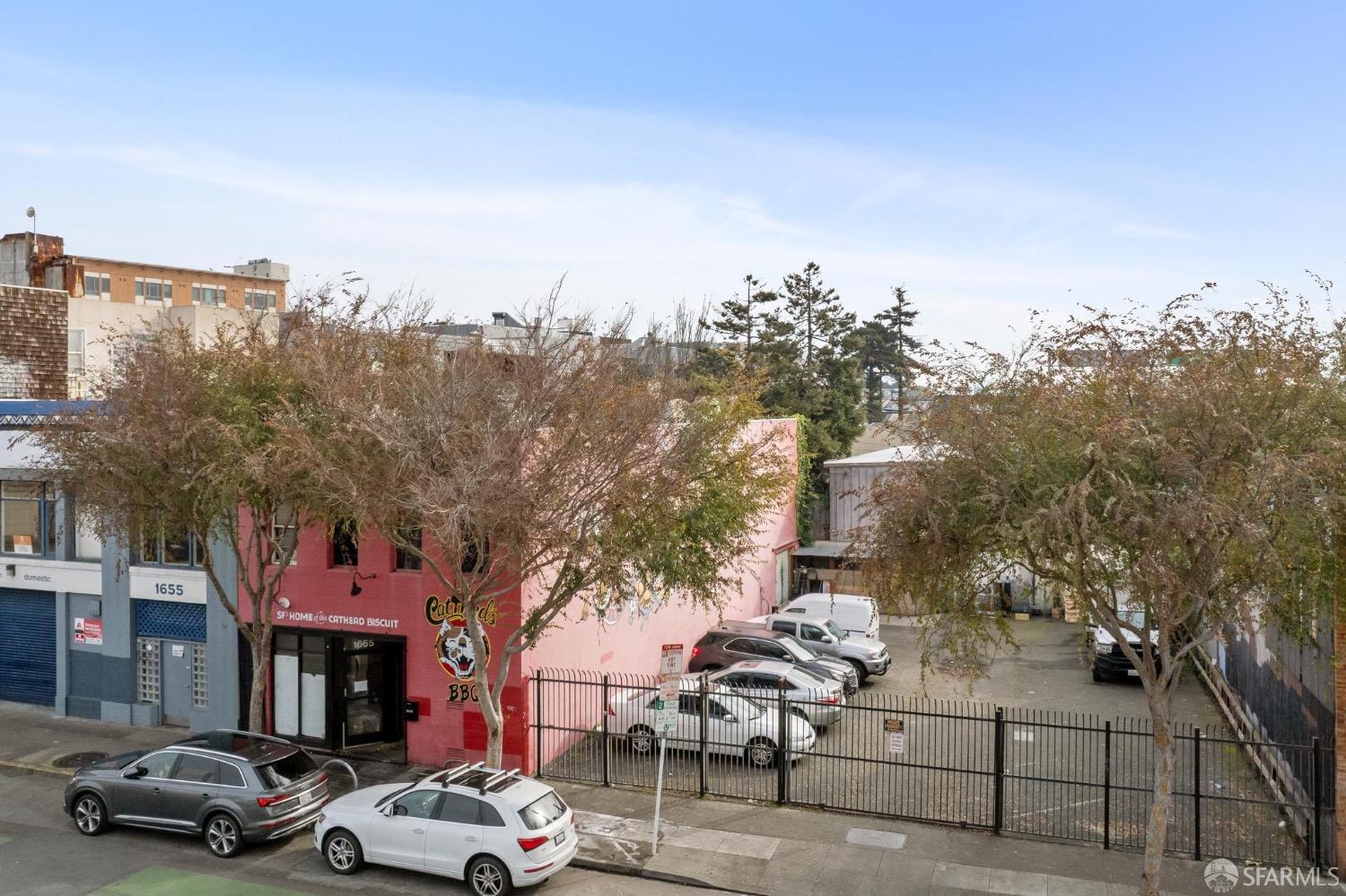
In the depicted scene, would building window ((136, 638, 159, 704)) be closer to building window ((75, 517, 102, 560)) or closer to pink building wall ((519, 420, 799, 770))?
building window ((75, 517, 102, 560))

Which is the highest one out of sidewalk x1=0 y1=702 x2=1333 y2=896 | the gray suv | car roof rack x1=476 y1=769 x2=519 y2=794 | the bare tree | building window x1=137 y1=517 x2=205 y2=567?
the bare tree

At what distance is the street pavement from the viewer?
45.0ft

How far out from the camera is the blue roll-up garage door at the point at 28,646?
23.2m

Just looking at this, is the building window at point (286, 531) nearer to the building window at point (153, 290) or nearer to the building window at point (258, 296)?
the building window at point (258, 296)

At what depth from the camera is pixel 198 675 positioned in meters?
21.4

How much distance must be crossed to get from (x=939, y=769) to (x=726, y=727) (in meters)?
3.93

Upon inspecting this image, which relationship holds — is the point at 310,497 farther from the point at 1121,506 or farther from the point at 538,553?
the point at 1121,506

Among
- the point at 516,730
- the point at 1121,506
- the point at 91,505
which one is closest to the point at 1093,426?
the point at 1121,506

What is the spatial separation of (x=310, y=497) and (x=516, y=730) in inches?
214

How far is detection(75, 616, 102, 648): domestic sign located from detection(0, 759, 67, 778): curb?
3.37m

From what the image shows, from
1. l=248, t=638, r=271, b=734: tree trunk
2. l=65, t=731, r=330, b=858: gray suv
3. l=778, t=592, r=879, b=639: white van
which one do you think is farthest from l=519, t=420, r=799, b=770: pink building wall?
l=248, t=638, r=271, b=734: tree trunk

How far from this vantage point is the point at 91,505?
58.0 feet

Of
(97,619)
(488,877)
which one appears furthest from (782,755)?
(97,619)

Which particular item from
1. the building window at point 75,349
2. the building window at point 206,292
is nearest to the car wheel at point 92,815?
the building window at point 75,349
